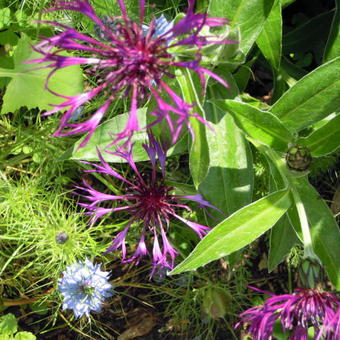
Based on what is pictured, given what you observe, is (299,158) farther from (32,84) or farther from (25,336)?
(25,336)

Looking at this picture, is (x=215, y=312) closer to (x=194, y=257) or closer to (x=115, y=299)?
(x=115, y=299)

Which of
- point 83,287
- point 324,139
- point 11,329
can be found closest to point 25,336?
point 11,329

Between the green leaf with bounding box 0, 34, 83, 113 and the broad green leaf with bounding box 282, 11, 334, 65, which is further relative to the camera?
the broad green leaf with bounding box 282, 11, 334, 65

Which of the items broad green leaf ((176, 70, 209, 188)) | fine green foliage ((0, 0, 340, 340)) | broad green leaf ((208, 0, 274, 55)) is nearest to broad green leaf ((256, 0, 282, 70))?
fine green foliage ((0, 0, 340, 340))

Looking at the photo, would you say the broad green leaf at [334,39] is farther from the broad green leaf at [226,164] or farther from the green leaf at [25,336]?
the green leaf at [25,336]

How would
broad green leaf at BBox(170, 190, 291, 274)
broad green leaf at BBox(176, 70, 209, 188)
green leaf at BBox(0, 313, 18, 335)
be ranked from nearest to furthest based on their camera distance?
1. broad green leaf at BBox(176, 70, 209, 188)
2. broad green leaf at BBox(170, 190, 291, 274)
3. green leaf at BBox(0, 313, 18, 335)

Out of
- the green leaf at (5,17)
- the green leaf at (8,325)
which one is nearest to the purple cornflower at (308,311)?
the green leaf at (8,325)

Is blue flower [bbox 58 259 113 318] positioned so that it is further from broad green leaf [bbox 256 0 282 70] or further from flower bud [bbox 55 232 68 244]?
broad green leaf [bbox 256 0 282 70]

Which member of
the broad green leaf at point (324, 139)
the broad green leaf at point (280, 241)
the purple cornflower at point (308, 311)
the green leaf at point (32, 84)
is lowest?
the broad green leaf at point (280, 241)
